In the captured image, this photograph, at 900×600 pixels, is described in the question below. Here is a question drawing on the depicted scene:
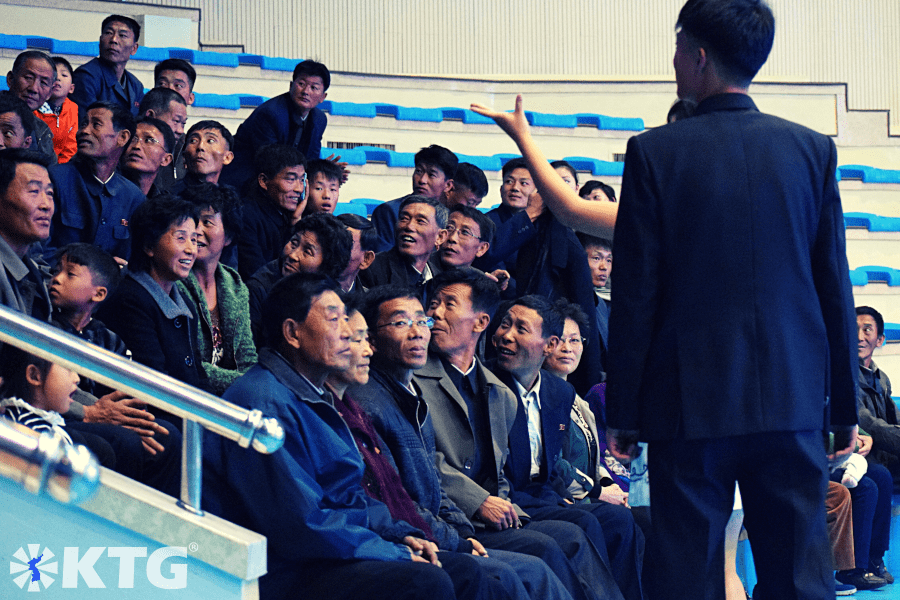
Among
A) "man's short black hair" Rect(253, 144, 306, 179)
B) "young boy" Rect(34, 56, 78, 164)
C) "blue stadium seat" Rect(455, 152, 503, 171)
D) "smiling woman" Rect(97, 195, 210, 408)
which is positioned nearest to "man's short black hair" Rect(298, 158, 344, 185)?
"man's short black hair" Rect(253, 144, 306, 179)

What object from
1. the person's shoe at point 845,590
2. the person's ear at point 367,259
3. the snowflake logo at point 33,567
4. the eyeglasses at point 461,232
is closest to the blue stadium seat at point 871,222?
the person's shoe at point 845,590

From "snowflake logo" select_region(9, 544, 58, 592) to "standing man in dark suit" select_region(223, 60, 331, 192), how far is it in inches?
129

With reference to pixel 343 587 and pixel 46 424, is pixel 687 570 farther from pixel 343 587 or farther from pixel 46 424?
pixel 46 424

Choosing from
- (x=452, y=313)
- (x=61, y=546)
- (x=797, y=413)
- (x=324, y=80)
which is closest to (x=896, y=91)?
(x=324, y=80)

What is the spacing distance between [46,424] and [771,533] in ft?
4.57

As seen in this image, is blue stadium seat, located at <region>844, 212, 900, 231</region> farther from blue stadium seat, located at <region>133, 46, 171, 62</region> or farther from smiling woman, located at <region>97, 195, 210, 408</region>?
smiling woman, located at <region>97, 195, 210, 408</region>

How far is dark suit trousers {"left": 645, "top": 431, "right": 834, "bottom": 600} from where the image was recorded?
1573 millimetres

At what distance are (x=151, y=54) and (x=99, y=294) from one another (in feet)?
13.8

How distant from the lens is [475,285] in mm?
3115

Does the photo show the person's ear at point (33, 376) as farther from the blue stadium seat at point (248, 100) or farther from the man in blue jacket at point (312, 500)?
the blue stadium seat at point (248, 100)

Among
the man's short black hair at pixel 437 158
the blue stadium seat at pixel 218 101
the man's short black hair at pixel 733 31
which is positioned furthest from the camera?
the blue stadium seat at pixel 218 101

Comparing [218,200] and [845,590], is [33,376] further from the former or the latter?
[845,590]

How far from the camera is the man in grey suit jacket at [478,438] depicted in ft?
8.93

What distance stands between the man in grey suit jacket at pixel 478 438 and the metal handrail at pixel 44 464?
6.42 feet
